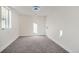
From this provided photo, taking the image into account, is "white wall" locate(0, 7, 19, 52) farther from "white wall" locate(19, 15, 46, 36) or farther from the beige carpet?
"white wall" locate(19, 15, 46, 36)

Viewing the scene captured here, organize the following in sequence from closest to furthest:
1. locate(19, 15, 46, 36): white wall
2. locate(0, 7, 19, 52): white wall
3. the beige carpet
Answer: the beige carpet, locate(0, 7, 19, 52): white wall, locate(19, 15, 46, 36): white wall

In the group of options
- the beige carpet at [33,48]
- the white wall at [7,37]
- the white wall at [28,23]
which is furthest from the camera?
the white wall at [28,23]

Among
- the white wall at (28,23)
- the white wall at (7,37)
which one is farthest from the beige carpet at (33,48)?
the white wall at (28,23)

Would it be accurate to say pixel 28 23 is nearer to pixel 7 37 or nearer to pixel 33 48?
pixel 7 37

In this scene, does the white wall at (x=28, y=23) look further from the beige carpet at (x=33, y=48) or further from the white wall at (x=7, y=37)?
the beige carpet at (x=33, y=48)

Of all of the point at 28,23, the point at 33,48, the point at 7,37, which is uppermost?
the point at 28,23

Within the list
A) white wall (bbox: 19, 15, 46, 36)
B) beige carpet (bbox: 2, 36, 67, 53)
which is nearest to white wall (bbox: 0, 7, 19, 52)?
beige carpet (bbox: 2, 36, 67, 53)

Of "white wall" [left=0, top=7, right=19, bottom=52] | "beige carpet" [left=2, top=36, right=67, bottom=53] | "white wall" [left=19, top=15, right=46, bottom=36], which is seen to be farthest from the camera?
"white wall" [left=19, top=15, right=46, bottom=36]

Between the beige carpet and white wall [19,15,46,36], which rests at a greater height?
white wall [19,15,46,36]

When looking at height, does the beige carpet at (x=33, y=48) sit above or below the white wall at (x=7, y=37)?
below

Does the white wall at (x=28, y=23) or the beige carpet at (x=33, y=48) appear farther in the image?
the white wall at (x=28, y=23)

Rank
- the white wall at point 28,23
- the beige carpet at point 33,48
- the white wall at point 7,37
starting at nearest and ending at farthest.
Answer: the beige carpet at point 33,48
the white wall at point 7,37
the white wall at point 28,23

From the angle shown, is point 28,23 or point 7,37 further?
point 28,23

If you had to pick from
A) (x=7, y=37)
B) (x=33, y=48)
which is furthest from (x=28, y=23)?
(x=33, y=48)
